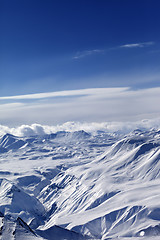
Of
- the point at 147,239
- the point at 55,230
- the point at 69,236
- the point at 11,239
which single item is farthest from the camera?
the point at 55,230

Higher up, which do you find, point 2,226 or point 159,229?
point 2,226

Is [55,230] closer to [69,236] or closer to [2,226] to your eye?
[69,236]

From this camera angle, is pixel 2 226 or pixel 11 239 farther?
pixel 2 226

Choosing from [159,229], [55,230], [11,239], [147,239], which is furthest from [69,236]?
[159,229]

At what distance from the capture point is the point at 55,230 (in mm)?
104188

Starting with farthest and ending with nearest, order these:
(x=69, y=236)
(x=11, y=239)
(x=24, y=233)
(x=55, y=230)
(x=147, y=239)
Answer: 1. (x=55, y=230)
2. (x=69, y=236)
3. (x=147, y=239)
4. (x=24, y=233)
5. (x=11, y=239)

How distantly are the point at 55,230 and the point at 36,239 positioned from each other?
157 feet

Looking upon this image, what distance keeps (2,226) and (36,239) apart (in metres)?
12.2

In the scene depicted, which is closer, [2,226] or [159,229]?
[2,226]

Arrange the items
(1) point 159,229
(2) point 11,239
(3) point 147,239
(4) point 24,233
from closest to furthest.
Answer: (2) point 11,239, (4) point 24,233, (3) point 147,239, (1) point 159,229

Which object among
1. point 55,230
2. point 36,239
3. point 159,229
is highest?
point 36,239

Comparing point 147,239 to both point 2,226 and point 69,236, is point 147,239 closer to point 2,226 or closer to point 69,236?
point 69,236

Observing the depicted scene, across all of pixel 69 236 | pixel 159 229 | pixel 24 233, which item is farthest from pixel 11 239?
pixel 159 229

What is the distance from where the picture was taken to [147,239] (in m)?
78.0
